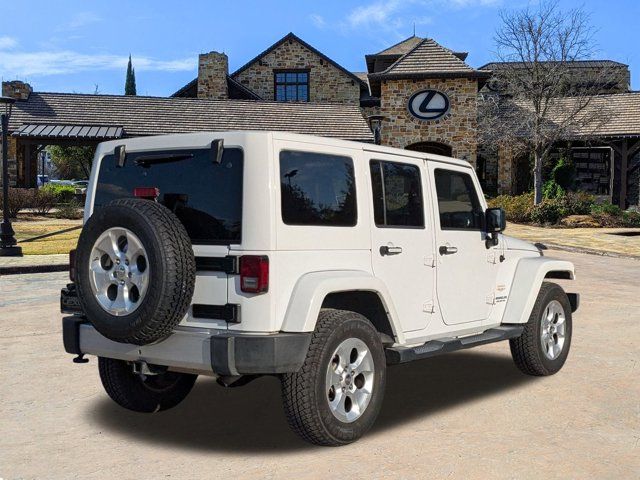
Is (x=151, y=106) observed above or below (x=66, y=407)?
above

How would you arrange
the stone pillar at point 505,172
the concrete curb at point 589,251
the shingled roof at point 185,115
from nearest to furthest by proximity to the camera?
the concrete curb at point 589,251 < the shingled roof at point 185,115 < the stone pillar at point 505,172

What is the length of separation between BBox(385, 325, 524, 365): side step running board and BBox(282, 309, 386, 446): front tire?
18 cm

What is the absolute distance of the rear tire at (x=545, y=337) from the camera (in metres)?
6.34

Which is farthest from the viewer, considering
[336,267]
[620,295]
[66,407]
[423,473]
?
[620,295]

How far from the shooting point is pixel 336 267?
4723 millimetres

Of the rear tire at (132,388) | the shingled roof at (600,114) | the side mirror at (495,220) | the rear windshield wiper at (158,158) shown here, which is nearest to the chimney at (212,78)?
the shingled roof at (600,114)

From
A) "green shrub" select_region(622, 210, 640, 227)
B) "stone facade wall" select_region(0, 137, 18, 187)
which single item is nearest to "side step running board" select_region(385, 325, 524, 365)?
"green shrub" select_region(622, 210, 640, 227)

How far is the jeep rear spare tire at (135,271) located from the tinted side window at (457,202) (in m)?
2.25

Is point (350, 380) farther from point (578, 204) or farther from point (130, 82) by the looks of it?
point (130, 82)

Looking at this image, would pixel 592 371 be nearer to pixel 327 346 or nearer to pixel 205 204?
pixel 327 346

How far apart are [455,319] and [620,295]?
7.37 m

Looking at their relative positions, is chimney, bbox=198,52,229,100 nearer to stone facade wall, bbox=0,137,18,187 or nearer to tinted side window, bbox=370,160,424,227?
stone facade wall, bbox=0,137,18,187

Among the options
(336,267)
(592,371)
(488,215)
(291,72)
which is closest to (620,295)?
(592,371)

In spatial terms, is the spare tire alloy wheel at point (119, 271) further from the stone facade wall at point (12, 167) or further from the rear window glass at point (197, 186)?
the stone facade wall at point (12, 167)
